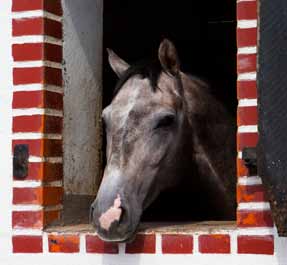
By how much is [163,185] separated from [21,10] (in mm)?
1121

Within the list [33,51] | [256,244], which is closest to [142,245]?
[256,244]

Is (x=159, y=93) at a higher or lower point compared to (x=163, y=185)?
higher

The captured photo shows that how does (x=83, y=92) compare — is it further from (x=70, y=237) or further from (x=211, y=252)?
(x=211, y=252)

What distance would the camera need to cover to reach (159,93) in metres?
4.75

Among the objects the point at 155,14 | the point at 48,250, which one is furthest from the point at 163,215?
the point at 155,14

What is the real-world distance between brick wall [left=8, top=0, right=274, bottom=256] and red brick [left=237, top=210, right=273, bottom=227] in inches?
1.7

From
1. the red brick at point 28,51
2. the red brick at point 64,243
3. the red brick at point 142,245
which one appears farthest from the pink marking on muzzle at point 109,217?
the red brick at point 28,51

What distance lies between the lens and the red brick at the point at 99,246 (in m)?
4.42

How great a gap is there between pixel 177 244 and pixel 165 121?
684 millimetres

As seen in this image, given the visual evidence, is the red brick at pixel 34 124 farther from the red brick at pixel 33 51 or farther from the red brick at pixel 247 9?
the red brick at pixel 247 9

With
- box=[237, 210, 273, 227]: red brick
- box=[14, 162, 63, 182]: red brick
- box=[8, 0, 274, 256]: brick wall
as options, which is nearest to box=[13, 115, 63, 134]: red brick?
box=[8, 0, 274, 256]: brick wall

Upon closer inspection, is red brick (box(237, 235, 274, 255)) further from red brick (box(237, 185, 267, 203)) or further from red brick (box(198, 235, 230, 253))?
red brick (box(237, 185, 267, 203))

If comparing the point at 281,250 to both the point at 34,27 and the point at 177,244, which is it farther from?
the point at 34,27

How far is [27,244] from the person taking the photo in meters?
4.62
